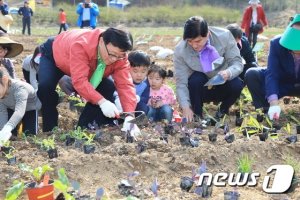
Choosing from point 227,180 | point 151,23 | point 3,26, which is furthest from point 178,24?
point 227,180

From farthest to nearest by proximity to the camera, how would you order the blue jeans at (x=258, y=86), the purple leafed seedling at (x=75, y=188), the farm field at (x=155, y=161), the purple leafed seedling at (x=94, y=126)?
the blue jeans at (x=258, y=86) → the purple leafed seedling at (x=94, y=126) → the farm field at (x=155, y=161) → the purple leafed seedling at (x=75, y=188)

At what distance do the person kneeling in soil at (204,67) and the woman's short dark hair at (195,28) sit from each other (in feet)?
0.46

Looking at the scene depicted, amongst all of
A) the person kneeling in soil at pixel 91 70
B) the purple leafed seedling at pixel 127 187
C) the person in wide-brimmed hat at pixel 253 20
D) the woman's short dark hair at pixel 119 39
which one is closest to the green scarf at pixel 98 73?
the person kneeling in soil at pixel 91 70

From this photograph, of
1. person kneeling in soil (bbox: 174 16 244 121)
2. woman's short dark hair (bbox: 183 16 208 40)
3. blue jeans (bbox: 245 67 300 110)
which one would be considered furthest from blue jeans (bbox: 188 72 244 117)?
woman's short dark hair (bbox: 183 16 208 40)

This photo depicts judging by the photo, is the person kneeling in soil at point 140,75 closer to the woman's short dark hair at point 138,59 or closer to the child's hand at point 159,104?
the woman's short dark hair at point 138,59

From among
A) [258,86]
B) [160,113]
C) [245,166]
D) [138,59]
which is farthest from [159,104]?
[245,166]

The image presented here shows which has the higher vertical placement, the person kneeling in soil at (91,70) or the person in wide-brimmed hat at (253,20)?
the person kneeling in soil at (91,70)

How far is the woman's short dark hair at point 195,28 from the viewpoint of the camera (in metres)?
4.09

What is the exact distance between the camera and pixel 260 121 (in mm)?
4316

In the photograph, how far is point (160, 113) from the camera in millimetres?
4602

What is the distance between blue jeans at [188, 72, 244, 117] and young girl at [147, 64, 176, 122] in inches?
9.7

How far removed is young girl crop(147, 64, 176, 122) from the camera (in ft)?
15.1

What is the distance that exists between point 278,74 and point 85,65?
69.2 inches

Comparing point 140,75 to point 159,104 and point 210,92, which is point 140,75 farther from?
point 210,92
